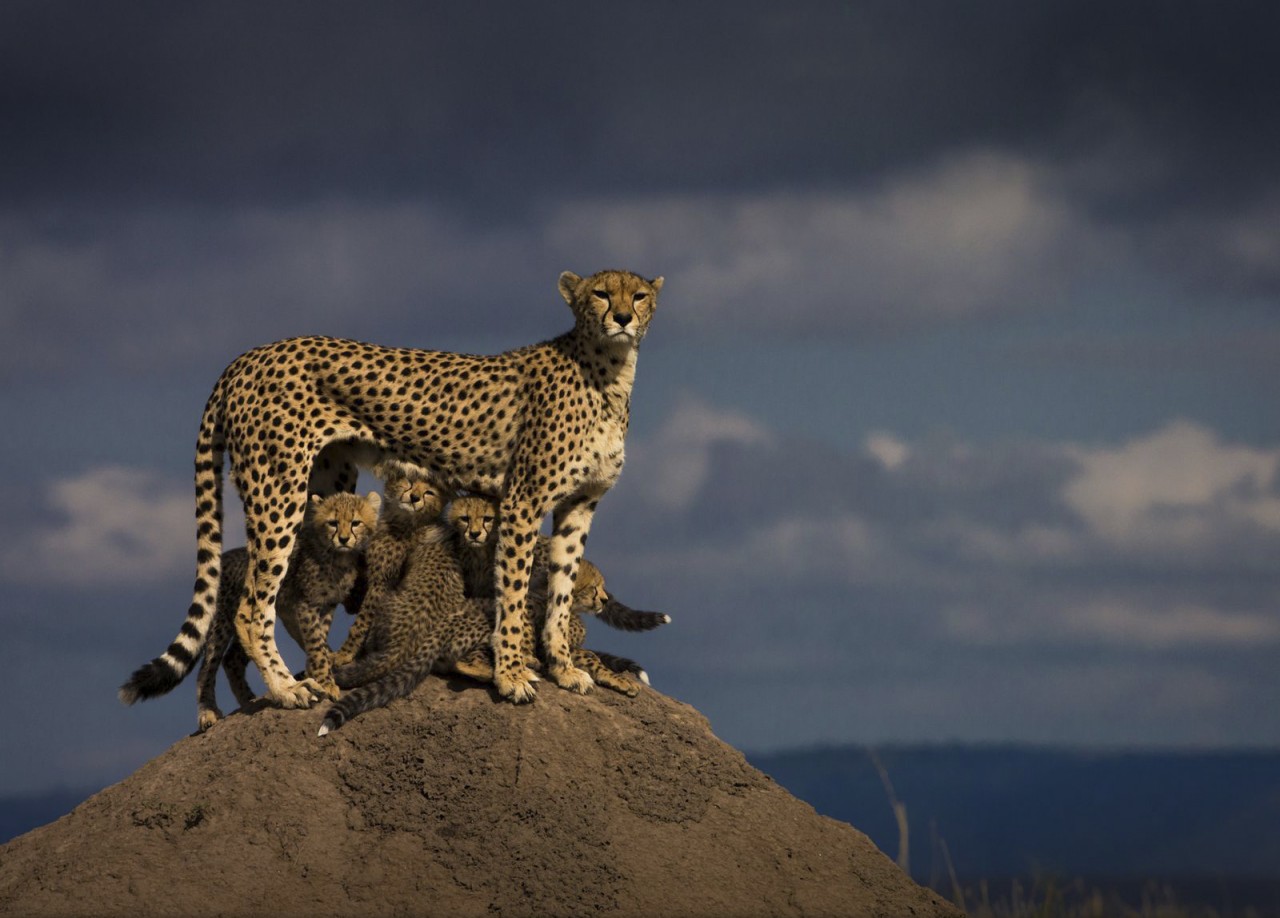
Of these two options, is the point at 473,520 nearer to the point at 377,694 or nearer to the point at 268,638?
the point at 377,694

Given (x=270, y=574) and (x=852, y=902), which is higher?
(x=270, y=574)

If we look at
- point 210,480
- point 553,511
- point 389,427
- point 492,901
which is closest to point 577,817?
Result: point 492,901

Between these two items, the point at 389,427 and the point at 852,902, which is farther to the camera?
the point at 389,427

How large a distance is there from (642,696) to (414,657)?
4.68 feet

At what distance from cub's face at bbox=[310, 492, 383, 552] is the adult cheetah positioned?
149 millimetres

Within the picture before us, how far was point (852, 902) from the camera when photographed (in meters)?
8.62

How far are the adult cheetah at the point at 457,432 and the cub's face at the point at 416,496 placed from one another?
0.10 meters

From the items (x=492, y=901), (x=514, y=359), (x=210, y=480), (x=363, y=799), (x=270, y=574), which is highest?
(x=514, y=359)

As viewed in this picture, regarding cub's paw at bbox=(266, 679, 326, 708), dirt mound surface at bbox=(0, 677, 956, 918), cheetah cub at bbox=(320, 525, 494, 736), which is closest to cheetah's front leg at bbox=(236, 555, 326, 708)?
cub's paw at bbox=(266, 679, 326, 708)

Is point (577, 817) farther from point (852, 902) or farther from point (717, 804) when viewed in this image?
point (852, 902)

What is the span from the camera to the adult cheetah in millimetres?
9125

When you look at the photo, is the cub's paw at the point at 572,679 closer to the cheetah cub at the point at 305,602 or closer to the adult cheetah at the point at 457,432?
the adult cheetah at the point at 457,432

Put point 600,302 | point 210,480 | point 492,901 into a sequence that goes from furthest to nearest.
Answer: point 210,480
point 600,302
point 492,901

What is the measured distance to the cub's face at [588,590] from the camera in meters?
9.56
